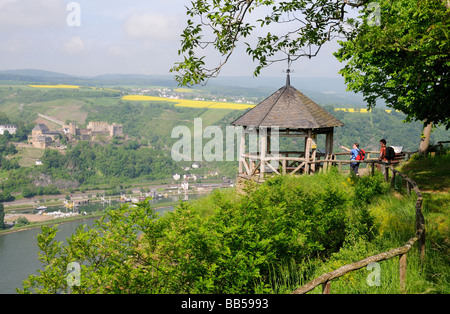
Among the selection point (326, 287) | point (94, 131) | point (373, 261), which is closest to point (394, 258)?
point (373, 261)

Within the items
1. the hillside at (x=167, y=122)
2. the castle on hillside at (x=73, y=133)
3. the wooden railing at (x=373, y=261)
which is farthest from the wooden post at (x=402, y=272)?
the castle on hillside at (x=73, y=133)

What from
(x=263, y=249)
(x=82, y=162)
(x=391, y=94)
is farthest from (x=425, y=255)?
(x=82, y=162)

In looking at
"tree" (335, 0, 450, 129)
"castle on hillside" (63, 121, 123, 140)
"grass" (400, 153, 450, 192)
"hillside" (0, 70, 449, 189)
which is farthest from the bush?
"castle on hillside" (63, 121, 123, 140)

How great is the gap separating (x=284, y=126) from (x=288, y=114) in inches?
32.1

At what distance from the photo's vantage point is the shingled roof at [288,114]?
16516 millimetres

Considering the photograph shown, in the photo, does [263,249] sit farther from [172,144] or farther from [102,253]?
[172,144]

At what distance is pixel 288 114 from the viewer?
1692cm

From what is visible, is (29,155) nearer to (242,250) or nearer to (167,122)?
(167,122)

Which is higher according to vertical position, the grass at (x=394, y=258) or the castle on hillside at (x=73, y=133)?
the grass at (x=394, y=258)

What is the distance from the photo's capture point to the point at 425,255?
19.1 feet

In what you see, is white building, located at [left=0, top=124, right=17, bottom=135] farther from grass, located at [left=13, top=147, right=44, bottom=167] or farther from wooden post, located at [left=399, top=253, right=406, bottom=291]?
wooden post, located at [left=399, top=253, right=406, bottom=291]

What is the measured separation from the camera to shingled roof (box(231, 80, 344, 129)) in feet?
54.2

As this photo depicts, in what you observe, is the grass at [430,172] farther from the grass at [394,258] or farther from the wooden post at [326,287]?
the wooden post at [326,287]

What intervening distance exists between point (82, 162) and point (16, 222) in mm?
61495
